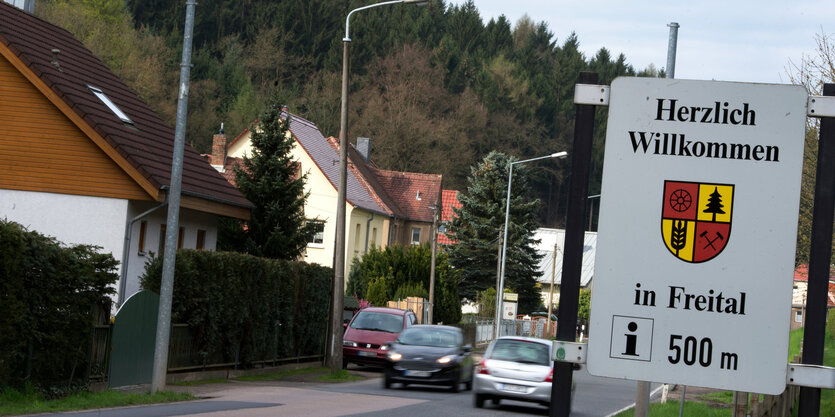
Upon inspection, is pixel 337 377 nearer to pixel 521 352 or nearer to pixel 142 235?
pixel 142 235

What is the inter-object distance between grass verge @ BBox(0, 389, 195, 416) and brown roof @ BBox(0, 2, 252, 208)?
27.7ft

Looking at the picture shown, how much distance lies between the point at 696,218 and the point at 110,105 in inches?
983

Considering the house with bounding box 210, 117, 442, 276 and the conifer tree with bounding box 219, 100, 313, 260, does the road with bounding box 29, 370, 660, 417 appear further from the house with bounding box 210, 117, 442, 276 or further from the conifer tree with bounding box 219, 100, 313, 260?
the house with bounding box 210, 117, 442, 276

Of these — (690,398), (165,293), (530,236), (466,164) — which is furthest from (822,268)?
(466,164)

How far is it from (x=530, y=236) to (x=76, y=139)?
4792 centimetres

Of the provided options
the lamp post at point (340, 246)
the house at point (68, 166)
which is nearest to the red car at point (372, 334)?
the lamp post at point (340, 246)

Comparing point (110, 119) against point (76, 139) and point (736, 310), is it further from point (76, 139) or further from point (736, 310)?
point (736, 310)

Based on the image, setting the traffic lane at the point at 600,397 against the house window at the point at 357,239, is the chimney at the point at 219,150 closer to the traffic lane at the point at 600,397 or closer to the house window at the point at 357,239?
the house window at the point at 357,239

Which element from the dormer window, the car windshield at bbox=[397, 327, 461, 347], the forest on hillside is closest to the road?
the car windshield at bbox=[397, 327, 461, 347]

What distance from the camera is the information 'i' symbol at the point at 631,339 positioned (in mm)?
4297

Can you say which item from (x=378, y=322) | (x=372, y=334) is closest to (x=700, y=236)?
(x=372, y=334)

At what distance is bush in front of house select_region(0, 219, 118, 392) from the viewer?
14023 millimetres

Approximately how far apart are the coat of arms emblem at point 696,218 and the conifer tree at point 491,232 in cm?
6372

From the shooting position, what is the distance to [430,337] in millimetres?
23891
